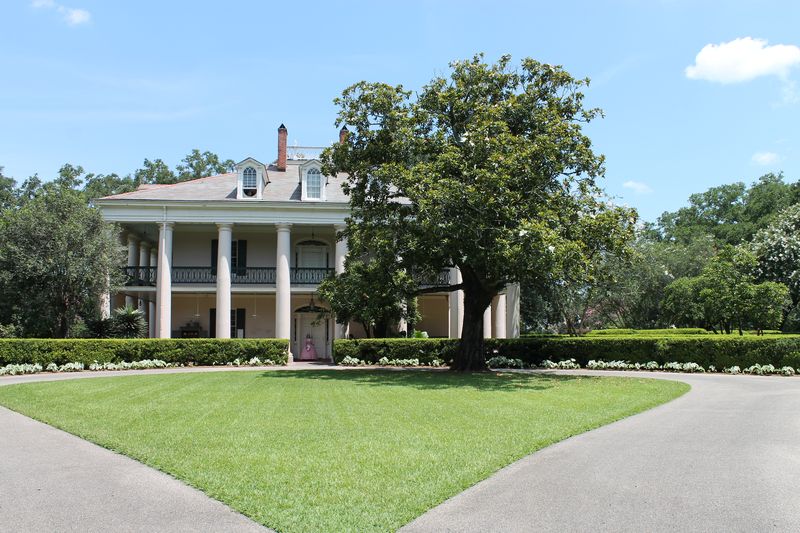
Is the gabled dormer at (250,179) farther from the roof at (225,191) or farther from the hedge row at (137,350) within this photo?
the hedge row at (137,350)

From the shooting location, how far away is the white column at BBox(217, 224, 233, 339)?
30.0 m

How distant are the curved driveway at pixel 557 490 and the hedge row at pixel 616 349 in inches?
555

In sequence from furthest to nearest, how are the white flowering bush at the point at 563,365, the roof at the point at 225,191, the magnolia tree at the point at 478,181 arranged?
1. the roof at the point at 225,191
2. the white flowering bush at the point at 563,365
3. the magnolia tree at the point at 478,181

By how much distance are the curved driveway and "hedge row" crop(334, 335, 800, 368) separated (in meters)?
14.1

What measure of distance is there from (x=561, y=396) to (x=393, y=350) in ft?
44.3

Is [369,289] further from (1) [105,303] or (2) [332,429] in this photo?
(1) [105,303]

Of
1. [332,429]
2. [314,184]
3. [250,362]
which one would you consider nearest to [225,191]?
[314,184]

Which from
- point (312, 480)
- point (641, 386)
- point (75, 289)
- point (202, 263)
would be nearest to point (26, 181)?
point (202, 263)

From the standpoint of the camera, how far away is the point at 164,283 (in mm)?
29891

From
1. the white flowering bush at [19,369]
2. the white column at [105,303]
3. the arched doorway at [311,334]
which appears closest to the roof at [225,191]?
the white column at [105,303]

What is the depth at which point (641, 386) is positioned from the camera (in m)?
→ 16.7

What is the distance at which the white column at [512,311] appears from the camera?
3431 centimetres

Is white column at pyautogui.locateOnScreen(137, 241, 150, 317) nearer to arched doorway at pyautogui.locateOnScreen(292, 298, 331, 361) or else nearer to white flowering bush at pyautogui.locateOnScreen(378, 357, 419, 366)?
arched doorway at pyautogui.locateOnScreen(292, 298, 331, 361)

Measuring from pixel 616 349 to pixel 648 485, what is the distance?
19.1 meters
